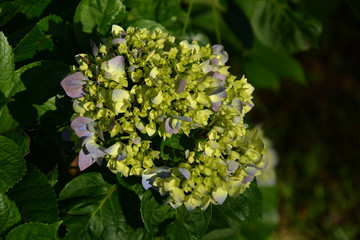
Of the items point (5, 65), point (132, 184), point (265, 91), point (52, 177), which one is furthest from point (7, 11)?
point (265, 91)

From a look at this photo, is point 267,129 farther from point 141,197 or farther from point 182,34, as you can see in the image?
point 141,197

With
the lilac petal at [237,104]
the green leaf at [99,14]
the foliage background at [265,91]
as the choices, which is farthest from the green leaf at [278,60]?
the lilac petal at [237,104]

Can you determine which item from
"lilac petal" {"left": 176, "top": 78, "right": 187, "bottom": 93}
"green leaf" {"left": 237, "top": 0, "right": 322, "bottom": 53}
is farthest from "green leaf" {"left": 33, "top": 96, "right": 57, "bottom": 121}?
"green leaf" {"left": 237, "top": 0, "right": 322, "bottom": 53}

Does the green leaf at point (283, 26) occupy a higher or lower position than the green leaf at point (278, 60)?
higher

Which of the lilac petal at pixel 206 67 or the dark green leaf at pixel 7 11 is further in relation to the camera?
the dark green leaf at pixel 7 11

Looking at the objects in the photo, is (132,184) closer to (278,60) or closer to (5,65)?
(5,65)

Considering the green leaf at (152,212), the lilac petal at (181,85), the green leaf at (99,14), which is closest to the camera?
the lilac petal at (181,85)

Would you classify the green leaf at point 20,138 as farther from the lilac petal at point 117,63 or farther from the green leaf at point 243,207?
the green leaf at point 243,207
